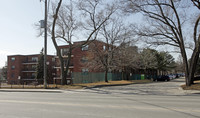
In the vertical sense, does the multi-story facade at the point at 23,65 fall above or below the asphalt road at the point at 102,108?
above

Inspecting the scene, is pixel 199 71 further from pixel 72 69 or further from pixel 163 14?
pixel 163 14

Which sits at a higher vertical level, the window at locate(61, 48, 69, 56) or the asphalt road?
the window at locate(61, 48, 69, 56)

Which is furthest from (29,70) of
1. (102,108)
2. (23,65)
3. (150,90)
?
(102,108)

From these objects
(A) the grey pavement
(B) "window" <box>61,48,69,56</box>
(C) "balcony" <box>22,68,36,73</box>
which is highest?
(B) "window" <box>61,48,69,56</box>

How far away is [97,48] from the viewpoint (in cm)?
3412

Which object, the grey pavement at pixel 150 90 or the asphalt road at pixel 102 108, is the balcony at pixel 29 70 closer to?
the grey pavement at pixel 150 90

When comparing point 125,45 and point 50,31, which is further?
point 125,45

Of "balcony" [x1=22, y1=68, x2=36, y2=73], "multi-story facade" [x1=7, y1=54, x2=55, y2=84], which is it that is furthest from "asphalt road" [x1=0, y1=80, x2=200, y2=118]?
"multi-story facade" [x1=7, y1=54, x2=55, y2=84]

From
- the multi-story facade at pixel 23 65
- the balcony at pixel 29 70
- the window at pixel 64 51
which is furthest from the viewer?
the multi-story facade at pixel 23 65

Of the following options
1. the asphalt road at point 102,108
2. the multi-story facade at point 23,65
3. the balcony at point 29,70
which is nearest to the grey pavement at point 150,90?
the asphalt road at point 102,108

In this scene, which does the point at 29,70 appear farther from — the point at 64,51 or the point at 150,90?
the point at 150,90

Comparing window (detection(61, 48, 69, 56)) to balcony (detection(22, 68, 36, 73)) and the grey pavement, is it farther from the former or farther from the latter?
the grey pavement

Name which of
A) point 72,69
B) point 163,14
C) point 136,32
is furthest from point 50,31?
A: point 72,69

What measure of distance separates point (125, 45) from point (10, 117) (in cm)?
3030
